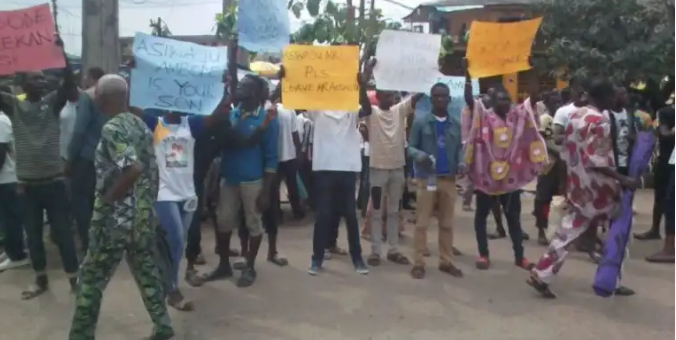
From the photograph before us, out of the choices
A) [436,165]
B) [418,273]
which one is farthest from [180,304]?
[436,165]

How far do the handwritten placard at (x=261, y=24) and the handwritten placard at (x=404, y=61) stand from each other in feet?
2.72

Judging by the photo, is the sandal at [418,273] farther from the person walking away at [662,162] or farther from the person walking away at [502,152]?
the person walking away at [662,162]

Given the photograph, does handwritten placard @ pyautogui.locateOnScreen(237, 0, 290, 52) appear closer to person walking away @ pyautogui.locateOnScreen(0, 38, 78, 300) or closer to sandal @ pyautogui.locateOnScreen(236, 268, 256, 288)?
person walking away @ pyautogui.locateOnScreen(0, 38, 78, 300)

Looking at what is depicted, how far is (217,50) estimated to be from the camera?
6324mm

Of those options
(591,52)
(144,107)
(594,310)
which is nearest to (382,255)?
(594,310)

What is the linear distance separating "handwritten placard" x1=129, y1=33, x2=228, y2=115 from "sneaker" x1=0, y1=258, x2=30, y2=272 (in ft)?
8.67

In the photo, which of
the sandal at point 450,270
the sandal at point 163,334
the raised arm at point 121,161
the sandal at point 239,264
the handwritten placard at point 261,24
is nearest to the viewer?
the raised arm at point 121,161

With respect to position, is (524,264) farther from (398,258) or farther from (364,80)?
(364,80)

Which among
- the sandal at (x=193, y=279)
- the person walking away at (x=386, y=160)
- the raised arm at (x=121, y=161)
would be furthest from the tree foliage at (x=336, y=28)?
the raised arm at (x=121, y=161)

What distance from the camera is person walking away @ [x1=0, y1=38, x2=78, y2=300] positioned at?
6.43 m

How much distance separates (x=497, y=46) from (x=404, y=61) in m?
0.75

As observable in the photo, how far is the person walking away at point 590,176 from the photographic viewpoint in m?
6.07

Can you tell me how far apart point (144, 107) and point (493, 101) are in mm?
3213

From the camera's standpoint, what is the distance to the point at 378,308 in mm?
6297
